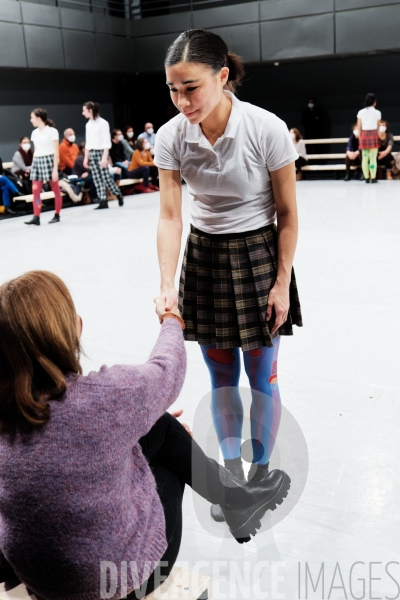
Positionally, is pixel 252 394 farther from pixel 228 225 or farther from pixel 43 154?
pixel 43 154

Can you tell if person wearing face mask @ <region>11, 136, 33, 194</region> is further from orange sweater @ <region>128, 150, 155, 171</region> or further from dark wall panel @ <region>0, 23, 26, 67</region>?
orange sweater @ <region>128, 150, 155, 171</region>

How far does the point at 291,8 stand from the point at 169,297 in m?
12.0

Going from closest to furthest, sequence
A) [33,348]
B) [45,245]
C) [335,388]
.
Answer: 1. [33,348]
2. [335,388]
3. [45,245]

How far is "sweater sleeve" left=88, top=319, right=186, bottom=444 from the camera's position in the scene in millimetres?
1161

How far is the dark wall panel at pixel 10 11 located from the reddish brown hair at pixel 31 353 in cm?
1114

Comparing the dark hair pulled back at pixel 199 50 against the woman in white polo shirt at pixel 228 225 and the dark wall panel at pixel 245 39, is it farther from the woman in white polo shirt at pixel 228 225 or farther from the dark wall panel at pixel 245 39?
the dark wall panel at pixel 245 39

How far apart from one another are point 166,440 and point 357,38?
11854 millimetres

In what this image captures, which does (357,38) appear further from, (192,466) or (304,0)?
(192,466)

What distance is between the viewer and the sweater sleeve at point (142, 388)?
116 cm

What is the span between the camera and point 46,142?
25.5 ft

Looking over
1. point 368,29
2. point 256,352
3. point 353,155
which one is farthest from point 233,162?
point 368,29

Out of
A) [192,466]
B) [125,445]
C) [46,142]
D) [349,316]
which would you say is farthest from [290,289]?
[46,142]

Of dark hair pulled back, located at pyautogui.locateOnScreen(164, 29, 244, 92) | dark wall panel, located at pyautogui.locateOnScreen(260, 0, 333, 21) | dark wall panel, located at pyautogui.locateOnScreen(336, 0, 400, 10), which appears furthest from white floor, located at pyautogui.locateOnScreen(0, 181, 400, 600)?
dark wall panel, located at pyautogui.locateOnScreen(260, 0, 333, 21)

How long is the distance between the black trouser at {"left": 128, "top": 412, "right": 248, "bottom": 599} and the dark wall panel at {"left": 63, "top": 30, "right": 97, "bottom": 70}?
11689 mm
